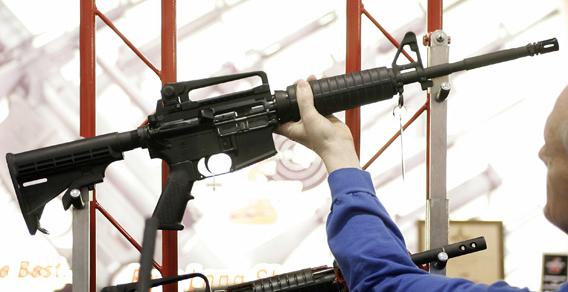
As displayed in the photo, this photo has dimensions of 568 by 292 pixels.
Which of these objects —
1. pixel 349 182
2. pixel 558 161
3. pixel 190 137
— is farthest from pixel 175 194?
pixel 558 161

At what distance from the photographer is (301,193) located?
1474 mm

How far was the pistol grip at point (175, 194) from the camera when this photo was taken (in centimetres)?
93

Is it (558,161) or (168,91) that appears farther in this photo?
(168,91)

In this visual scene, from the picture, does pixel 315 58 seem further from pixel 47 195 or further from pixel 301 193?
pixel 47 195

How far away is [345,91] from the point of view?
2.92 feet

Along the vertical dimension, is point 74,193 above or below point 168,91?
below

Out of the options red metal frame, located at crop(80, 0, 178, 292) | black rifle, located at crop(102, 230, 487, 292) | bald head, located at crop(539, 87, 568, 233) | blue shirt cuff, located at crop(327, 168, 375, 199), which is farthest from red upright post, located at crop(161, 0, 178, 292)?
bald head, located at crop(539, 87, 568, 233)

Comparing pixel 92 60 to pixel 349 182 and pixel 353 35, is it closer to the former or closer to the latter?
pixel 353 35

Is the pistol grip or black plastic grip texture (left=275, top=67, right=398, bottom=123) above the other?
black plastic grip texture (left=275, top=67, right=398, bottom=123)

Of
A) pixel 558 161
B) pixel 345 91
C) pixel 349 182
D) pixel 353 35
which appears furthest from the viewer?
pixel 353 35

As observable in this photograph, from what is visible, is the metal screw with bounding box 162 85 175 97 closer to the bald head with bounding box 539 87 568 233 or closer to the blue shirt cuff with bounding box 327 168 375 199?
the blue shirt cuff with bounding box 327 168 375 199

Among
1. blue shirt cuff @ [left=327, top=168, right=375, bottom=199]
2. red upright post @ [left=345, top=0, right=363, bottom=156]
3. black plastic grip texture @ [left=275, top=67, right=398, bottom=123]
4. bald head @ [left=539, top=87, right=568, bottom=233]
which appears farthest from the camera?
red upright post @ [left=345, top=0, right=363, bottom=156]

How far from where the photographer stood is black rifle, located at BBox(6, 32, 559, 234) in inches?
35.2

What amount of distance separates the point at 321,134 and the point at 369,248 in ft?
0.84
